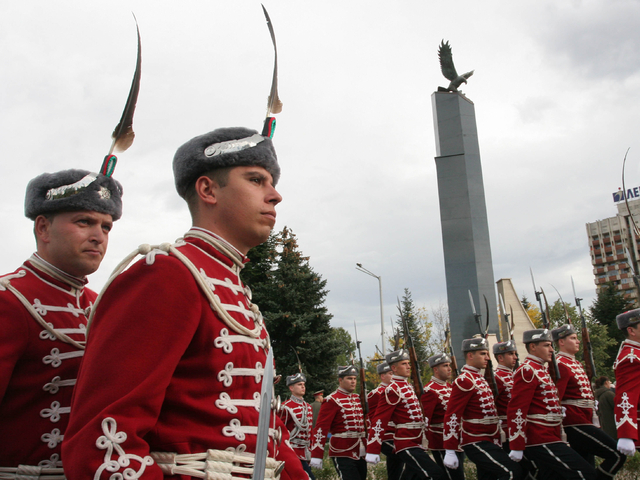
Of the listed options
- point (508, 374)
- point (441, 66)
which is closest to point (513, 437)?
point (508, 374)

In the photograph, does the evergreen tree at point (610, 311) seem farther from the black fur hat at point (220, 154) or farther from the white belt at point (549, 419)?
the black fur hat at point (220, 154)

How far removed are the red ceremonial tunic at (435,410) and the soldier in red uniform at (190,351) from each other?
8054 mm

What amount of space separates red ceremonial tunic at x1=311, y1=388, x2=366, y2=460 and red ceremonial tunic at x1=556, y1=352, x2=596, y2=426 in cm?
414

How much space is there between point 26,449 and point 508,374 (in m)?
8.57

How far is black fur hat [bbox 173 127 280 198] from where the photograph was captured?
2338 mm

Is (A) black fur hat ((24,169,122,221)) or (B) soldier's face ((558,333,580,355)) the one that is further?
(B) soldier's face ((558,333,580,355))

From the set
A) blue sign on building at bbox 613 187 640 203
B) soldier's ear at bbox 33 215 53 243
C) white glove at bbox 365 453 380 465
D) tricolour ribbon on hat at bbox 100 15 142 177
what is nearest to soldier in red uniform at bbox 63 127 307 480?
tricolour ribbon on hat at bbox 100 15 142 177

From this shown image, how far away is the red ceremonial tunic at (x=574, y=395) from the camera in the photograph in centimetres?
787

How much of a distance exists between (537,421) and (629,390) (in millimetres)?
1264

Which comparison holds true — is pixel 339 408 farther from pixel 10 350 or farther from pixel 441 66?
pixel 441 66

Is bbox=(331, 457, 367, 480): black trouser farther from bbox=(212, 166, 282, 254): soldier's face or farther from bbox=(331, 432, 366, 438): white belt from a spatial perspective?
bbox=(212, 166, 282, 254): soldier's face

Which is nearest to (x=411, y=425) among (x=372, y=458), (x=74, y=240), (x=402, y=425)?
(x=402, y=425)

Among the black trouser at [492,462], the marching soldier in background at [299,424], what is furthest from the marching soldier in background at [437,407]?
the marching soldier in background at [299,424]

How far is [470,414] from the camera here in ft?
27.8
